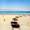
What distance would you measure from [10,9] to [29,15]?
249 millimetres

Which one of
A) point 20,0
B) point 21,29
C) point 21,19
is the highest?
point 20,0

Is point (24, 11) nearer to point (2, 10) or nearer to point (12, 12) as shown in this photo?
point (12, 12)

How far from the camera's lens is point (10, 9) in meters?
0.65

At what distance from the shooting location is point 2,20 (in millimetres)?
637

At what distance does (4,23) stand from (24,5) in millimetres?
338

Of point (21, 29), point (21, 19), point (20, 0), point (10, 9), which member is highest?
point (20, 0)

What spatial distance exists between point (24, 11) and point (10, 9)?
18cm

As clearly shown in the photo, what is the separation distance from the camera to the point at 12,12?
0.64m

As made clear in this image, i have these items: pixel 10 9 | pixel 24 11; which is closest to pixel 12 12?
pixel 10 9

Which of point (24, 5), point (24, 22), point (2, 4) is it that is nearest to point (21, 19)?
point (24, 22)

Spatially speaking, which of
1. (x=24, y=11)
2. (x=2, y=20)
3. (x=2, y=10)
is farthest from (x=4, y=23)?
(x=24, y=11)

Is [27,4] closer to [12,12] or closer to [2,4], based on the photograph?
[12,12]

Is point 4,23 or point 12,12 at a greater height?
point 12,12

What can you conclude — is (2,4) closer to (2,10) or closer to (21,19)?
(2,10)
